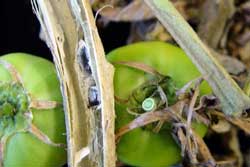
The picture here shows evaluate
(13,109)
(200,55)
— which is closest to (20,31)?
(13,109)

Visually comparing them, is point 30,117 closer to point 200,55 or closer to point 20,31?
point 200,55

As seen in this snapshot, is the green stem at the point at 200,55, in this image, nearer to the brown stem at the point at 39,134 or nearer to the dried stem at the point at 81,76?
the dried stem at the point at 81,76

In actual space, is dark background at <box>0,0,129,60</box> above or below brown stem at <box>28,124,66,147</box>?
above

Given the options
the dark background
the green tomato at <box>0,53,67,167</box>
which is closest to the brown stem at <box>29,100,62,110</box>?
the green tomato at <box>0,53,67,167</box>

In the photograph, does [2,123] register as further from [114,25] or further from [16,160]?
[114,25]

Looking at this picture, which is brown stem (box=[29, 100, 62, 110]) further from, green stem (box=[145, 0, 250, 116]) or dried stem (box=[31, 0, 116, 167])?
green stem (box=[145, 0, 250, 116])

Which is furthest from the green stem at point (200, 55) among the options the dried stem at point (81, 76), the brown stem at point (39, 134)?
the brown stem at point (39, 134)

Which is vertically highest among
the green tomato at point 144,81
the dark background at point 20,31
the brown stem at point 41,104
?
the dark background at point 20,31
